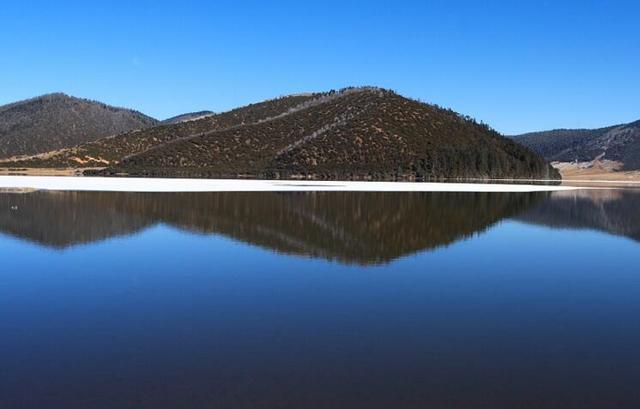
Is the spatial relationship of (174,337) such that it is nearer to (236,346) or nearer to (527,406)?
(236,346)

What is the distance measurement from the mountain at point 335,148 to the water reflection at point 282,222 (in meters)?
77.7

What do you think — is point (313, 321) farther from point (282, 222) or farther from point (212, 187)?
point (212, 187)

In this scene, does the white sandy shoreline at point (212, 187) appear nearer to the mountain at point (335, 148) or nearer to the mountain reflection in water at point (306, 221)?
the mountain reflection in water at point (306, 221)

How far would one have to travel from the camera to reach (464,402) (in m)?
7.66

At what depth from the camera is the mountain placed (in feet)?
420

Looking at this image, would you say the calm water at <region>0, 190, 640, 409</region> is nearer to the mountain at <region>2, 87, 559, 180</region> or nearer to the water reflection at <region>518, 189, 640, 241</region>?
the water reflection at <region>518, 189, 640, 241</region>

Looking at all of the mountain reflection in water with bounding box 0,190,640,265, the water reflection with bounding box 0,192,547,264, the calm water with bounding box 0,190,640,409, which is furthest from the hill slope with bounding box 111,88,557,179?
the calm water with bounding box 0,190,640,409

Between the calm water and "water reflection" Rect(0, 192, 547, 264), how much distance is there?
0.94 feet

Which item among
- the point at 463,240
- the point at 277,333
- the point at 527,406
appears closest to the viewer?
the point at 527,406

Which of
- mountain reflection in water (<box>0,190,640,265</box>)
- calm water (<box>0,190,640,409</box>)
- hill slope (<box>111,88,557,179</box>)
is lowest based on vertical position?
calm water (<box>0,190,640,409</box>)

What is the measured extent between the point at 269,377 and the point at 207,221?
22520 mm

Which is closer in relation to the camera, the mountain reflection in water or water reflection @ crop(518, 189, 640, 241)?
the mountain reflection in water

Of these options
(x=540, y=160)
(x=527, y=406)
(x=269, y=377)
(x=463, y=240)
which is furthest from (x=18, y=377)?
(x=540, y=160)

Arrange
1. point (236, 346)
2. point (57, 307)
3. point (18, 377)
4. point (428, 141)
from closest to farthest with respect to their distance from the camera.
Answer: point (18, 377) < point (236, 346) < point (57, 307) < point (428, 141)
